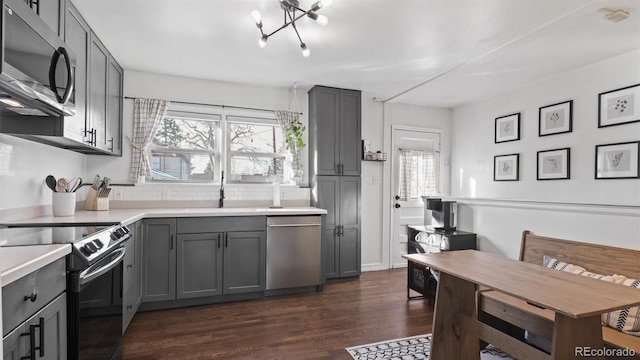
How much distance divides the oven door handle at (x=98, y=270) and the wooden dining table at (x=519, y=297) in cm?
174

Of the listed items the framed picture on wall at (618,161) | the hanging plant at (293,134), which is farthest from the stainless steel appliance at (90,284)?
the framed picture on wall at (618,161)

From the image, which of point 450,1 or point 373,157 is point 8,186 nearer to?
point 450,1

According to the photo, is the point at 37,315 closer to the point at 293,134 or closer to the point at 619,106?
the point at 293,134

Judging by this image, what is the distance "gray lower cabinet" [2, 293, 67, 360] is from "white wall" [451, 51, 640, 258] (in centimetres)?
393

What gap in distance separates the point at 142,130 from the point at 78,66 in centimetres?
122

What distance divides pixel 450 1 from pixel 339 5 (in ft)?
2.52

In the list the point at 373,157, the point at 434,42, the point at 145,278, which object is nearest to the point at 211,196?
the point at 145,278

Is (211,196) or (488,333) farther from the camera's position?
(211,196)

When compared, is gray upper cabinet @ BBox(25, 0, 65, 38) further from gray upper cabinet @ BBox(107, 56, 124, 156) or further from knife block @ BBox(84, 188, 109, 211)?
knife block @ BBox(84, 188, 109, 211)

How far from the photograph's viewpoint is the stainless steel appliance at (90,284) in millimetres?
1429

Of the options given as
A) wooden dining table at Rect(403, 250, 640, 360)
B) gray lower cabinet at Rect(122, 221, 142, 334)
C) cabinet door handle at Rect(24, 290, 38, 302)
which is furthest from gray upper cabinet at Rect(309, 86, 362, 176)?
cabinet door handle at Rect(24, 290, 38, 302)

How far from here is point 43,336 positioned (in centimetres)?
118

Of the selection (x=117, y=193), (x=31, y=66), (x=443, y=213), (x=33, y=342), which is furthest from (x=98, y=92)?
(x=443, y=213)

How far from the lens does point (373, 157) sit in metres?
4.40
